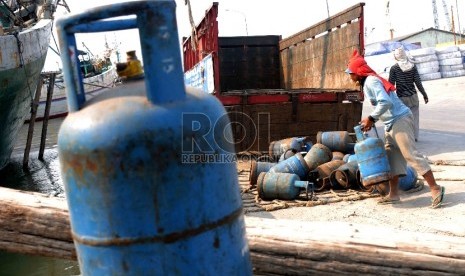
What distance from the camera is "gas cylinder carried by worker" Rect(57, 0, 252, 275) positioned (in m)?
1.70

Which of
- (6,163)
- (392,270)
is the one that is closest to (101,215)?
(392,270)

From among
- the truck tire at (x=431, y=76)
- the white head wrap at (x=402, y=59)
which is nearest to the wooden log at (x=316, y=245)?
the white head wrap at (x=402, y=59)

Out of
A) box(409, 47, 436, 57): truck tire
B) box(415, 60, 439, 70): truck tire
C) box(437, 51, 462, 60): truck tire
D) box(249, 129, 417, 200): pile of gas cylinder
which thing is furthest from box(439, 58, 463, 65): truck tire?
box(249, 129, 417, 200): pile of gas cylinder

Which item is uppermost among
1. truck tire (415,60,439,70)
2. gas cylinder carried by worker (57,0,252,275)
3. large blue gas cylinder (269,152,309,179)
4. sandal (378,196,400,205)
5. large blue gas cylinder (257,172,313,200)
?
truck tire (415,60,439,70)

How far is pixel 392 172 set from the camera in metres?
5.69

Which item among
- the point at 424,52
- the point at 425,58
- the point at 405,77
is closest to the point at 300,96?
the point at 405,77

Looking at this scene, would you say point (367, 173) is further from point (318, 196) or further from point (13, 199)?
point (13, 199)

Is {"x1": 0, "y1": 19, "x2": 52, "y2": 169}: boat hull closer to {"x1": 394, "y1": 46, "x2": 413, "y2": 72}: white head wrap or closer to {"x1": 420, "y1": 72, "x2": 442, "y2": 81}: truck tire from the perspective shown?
{"x1": 394, "y1": 46, "x2": 413, "y2": 72}: white head wrap

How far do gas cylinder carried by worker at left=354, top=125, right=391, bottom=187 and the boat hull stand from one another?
9678mm

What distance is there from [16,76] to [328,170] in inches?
381

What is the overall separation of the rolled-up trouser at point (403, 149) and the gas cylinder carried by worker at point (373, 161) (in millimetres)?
165

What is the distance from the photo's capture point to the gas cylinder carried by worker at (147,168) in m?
1.70

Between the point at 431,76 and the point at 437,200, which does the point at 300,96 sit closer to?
the point at 437,200

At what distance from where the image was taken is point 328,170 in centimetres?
683
